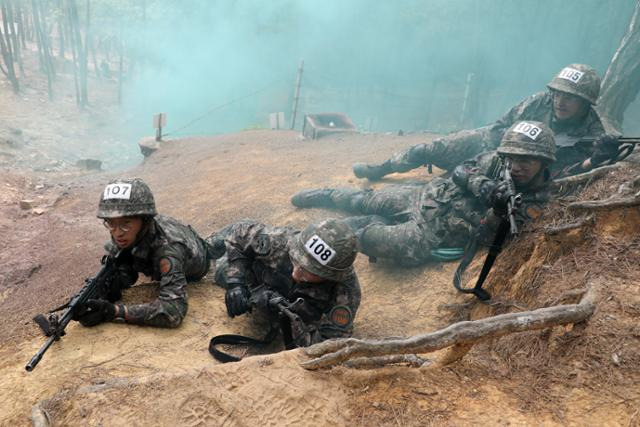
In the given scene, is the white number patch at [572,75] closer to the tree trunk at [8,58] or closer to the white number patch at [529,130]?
the white number patch at [529,130]

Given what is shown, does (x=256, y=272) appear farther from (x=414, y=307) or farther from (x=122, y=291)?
(x=414, y=307)

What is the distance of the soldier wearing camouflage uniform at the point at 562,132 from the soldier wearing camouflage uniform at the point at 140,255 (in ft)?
13.2

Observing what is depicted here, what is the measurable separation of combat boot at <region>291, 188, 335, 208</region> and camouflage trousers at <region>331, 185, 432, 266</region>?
76 centimetres

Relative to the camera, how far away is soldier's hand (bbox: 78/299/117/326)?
10.0ft

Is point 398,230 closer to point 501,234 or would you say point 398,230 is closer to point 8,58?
point 501,234

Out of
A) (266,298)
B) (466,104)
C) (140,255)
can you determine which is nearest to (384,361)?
(266,298)

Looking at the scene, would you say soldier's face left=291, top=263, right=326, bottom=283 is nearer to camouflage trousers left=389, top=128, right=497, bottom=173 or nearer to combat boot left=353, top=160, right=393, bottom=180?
camouflage trousers left=389, top=128, right=497, bottom=173

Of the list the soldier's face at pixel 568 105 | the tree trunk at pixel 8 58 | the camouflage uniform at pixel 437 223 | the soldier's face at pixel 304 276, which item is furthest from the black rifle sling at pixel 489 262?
the tree trunk at pixel 8 58

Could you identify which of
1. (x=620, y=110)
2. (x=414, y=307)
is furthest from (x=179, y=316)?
(x=620, y=110)

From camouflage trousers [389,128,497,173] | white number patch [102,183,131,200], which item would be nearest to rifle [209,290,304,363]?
white number patch [102,183,131,200]

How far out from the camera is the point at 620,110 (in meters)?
8.35

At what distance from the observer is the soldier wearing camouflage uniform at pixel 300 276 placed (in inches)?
130

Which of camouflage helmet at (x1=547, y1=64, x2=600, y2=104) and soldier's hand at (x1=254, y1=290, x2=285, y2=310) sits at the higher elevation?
camouflage helmet at (x1=547, y1=64, x2=600, y2=104)

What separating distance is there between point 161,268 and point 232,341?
2.61 feet
